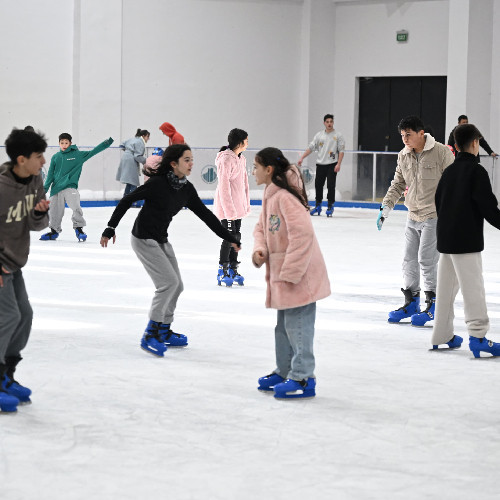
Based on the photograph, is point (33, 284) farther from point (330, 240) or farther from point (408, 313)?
point (330, 240)

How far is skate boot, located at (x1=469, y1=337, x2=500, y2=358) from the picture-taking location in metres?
5.96

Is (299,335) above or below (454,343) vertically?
above

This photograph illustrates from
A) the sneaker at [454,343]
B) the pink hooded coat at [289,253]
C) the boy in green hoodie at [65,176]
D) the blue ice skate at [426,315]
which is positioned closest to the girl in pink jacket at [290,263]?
the pink hooded coat at [289,253]

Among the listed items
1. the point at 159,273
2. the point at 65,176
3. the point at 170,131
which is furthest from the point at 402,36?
Answer: the point at 159,273

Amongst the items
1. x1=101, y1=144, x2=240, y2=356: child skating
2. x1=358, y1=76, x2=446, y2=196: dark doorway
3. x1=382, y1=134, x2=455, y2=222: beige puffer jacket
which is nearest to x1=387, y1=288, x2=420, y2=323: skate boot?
x1=382, y1=134, x2=455, y2=222: beige puffer jacket

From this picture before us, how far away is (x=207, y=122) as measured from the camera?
22781 mm

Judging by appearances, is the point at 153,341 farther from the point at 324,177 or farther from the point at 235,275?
the point at 324,177

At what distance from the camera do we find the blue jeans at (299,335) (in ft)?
16.0

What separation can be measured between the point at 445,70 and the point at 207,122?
5.46 m

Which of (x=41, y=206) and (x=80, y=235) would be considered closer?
(x=41, y=206)

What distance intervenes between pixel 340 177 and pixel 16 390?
53.0 ft

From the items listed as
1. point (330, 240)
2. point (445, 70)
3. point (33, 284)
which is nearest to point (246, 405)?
point (33, 284)

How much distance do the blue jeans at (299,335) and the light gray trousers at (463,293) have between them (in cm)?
137

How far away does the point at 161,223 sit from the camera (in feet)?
19.6
